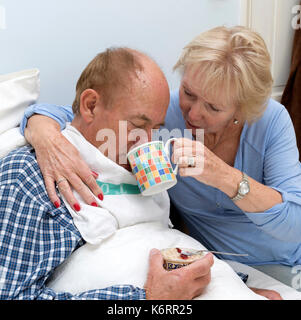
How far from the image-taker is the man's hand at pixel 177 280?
1.01 m

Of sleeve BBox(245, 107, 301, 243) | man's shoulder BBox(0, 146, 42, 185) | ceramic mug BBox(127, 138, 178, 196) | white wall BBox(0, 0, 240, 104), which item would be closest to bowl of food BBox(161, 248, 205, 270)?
ceramic mug BBox(127, 138, 178, 196)

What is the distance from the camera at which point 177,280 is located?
1.01 meters

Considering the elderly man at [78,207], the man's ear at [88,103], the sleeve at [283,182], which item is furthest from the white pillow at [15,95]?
the sleeve at [283,182]

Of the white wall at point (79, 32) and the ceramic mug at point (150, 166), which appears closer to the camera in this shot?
the ceramic mug at point (150, 166)

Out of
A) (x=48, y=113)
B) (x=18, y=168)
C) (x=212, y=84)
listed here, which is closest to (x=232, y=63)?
(x=212, y=84)

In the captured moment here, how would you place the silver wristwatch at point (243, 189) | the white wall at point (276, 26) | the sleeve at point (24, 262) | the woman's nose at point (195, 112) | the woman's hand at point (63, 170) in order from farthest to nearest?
the white wall at point (276, 26), the woman's nose at point (195, 112), the silver wristwatch at point (243, 189), the woman's hand at point (63, 170), the sleeve at point (24, 262)

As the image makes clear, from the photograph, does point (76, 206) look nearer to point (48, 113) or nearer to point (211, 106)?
point (48, 113)

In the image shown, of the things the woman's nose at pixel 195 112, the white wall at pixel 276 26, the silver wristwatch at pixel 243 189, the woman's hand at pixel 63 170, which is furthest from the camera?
the white wall at pixel 276 26

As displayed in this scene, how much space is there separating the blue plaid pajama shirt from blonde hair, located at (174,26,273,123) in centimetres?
56

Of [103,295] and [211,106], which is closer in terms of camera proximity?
[103,295]

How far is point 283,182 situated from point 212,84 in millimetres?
376

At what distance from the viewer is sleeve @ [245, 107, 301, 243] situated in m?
1.28

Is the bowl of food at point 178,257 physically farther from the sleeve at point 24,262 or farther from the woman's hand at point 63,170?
the woman's hand at point 63,170

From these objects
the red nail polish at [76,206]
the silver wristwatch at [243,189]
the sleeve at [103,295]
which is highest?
the red nail polish at [76,206]
